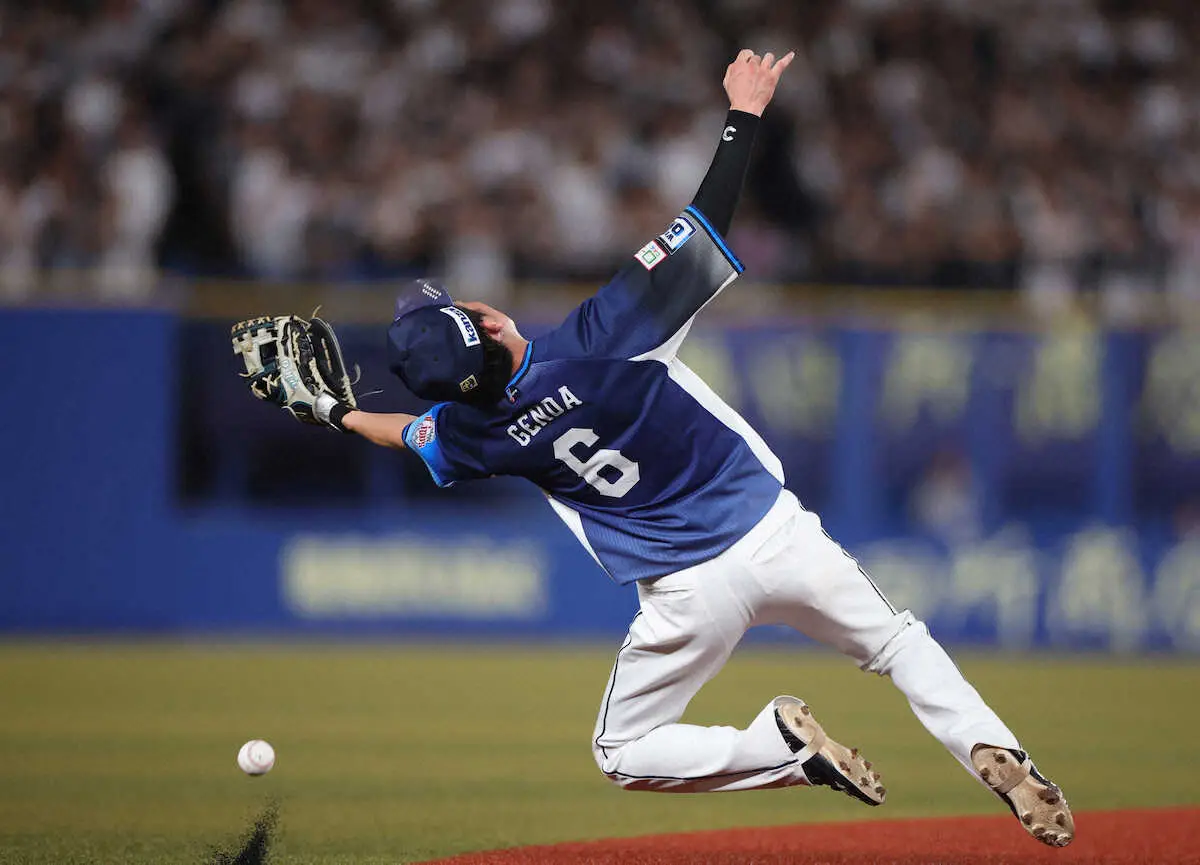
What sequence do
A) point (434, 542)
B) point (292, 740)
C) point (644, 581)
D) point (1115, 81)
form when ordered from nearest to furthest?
point (644, 581), point (292, 740), point (434, 542), point (1115, 81)

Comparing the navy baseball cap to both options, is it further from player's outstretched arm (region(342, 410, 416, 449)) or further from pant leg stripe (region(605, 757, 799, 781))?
pant leg stripe (region(605, 757, 799, 781))

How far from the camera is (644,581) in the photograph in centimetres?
480

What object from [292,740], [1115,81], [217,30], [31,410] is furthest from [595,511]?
[1115,81]

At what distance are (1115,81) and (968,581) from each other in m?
5.87

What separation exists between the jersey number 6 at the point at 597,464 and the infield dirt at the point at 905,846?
1168mm

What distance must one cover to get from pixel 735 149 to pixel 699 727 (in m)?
1.66

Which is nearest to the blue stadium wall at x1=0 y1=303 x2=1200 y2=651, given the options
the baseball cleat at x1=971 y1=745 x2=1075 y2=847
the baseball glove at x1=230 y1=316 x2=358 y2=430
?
the baseball glove at x1=230 y1=316 x2=358 y2=430

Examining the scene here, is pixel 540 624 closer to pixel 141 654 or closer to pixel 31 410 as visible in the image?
pixel 141 654

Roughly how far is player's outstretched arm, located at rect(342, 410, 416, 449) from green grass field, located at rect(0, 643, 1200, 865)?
1334 millimetres

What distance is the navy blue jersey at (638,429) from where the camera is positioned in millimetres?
4598

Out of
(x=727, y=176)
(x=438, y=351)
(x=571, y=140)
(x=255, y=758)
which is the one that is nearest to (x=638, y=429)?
(x=438, y=351)

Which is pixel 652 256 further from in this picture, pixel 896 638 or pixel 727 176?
pixel 896 638

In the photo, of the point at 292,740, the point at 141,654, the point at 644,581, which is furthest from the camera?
the point at 141,654

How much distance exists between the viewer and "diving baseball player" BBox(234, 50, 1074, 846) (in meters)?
4.59
